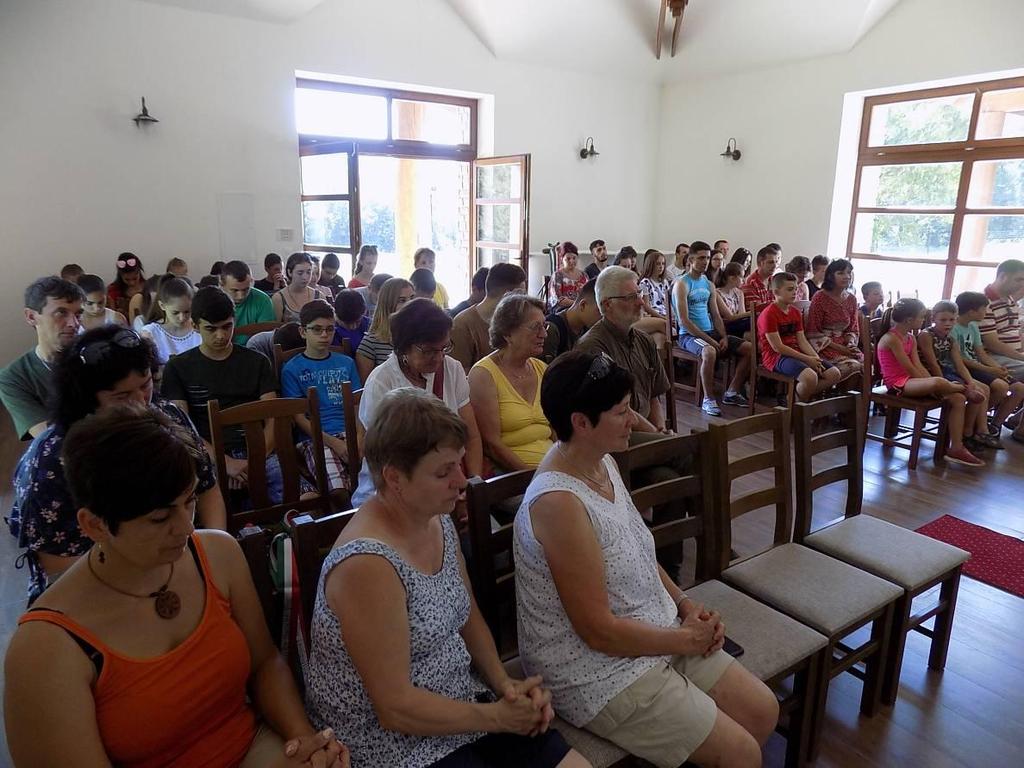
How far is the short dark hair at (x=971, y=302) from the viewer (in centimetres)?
441

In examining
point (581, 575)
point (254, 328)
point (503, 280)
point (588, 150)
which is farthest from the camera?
point (588, 150)

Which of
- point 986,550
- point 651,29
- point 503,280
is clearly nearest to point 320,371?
point 503,280

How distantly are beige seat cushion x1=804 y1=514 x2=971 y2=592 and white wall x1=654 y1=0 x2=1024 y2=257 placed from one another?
19.4 ft

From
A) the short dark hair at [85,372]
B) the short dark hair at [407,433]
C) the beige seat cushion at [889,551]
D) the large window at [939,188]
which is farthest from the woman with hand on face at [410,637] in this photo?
the large window at [939,188]

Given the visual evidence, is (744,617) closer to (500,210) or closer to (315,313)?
(315,313)

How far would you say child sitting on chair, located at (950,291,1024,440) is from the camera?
173 inches

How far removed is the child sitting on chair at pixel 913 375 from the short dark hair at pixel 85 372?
167 inches

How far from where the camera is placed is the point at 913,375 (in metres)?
4.18

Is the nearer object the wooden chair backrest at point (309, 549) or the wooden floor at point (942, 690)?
the wooden chair backrest at point (309, 549)

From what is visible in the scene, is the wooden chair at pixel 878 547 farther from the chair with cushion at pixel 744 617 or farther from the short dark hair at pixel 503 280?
the short dark hair at pixel 503 280

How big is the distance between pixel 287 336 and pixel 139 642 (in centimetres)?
251

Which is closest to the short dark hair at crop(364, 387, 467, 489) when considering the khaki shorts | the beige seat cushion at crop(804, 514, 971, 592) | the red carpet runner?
the khaki shorts

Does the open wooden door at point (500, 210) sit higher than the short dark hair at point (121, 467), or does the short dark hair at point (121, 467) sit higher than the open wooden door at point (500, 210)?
the open wooden door at point (500, 210)

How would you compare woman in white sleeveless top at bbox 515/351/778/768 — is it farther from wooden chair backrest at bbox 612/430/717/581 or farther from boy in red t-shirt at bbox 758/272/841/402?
boy in red t-shirt at bbox 758/272/841/402
